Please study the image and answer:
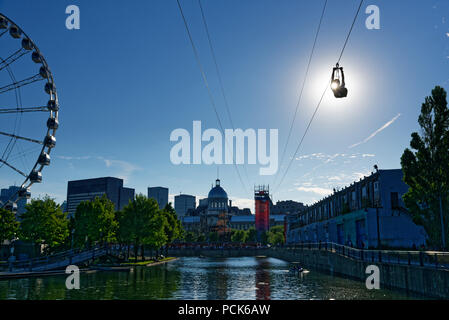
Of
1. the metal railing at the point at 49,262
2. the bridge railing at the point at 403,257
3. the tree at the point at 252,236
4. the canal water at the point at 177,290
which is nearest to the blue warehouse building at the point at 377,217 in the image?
the bridge railing at the point at 403,257

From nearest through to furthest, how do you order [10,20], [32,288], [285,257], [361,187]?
[32,288] < [10,20] < [361,187] < [285,257]

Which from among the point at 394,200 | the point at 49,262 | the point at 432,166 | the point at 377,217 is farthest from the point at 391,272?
the point at 49,262

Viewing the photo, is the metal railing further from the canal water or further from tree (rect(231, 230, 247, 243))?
tree (rect(231, 230, 247, 243))

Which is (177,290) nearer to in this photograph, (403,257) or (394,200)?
(403,257)

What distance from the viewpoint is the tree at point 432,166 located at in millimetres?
38578

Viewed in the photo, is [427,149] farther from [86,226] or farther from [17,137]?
[86,226]

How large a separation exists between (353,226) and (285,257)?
132ft

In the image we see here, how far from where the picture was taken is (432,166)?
39.2 metres

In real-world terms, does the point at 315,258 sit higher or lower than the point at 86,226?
lower

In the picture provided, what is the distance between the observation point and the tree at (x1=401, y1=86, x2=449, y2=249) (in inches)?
1519

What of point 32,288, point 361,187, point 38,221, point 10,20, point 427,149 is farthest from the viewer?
point 361,187
